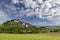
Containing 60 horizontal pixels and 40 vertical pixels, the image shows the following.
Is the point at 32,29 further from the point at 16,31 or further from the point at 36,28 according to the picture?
the point at 16,31

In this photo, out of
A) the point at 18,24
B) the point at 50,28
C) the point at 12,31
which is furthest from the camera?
the point at 18,24

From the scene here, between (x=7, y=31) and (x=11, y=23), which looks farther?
(x=11, y=23)

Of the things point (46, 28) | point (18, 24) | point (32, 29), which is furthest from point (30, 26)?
point (18, 24)

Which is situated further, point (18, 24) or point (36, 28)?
point (18, 24)

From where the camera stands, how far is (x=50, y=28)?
73.3m

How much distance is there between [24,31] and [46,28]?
32.9 feet

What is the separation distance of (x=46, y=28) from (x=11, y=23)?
22342mm

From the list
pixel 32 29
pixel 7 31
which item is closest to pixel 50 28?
pixel 32 29

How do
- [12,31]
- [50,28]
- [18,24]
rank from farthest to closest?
[18,24]
[50,28]
[12,31]

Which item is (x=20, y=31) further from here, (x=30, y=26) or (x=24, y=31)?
(x=30, y=26)

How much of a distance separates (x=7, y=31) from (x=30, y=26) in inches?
428

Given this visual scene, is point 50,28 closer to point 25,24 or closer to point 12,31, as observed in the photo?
point 25,24

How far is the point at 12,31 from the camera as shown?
67938mm

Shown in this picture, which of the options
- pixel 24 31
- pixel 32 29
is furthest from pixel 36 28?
pixel 24 31
